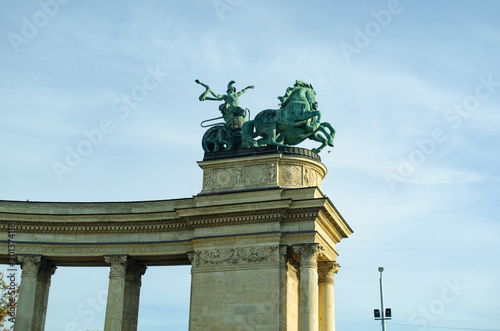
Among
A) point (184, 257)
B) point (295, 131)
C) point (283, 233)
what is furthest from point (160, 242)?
point (295, 131)

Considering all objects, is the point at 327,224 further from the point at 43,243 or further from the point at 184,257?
the point at 43,243

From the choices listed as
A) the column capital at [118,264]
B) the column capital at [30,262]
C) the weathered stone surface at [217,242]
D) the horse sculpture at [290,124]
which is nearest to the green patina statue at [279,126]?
the horse sculpture at [290,124]

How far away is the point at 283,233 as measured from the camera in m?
37.1

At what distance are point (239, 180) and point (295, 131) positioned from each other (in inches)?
191

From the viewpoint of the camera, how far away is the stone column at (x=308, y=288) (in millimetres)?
34781

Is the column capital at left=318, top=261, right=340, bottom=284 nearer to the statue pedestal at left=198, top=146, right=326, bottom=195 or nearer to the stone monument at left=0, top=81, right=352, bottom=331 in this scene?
the stone monument at left=0, top=81, right=352, bottom=331

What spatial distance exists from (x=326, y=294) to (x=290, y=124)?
10.6 m

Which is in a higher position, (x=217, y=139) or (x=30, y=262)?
(x=217, y=139)

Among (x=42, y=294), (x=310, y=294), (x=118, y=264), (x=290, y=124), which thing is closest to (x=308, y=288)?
(x=310, y=294)

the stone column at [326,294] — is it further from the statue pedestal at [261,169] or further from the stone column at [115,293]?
the stone column at [115,293]

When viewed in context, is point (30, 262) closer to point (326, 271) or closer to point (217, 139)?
point (217, 139)

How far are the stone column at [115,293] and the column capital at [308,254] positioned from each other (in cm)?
1106

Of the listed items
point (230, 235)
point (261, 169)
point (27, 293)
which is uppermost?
point (261, 169)

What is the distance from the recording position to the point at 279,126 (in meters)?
40.6
